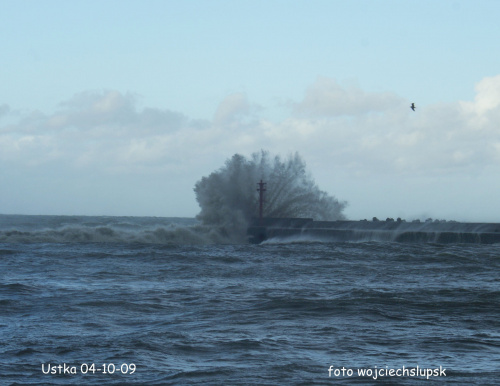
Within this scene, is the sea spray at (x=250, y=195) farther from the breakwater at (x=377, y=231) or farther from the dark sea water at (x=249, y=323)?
the dark sea water at (x=249, y=323)

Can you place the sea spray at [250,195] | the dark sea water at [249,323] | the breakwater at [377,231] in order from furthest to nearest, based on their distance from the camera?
the sea spray at [250,195], the breakwater at [377,231], the dark sea water at [249,323]

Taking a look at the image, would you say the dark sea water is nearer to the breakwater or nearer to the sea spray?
the breakwater

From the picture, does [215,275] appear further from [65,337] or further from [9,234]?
[9,234]

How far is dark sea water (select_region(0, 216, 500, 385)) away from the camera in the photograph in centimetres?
636

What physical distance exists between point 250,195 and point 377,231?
41.0 ft

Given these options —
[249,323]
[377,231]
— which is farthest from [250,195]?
[249,323]

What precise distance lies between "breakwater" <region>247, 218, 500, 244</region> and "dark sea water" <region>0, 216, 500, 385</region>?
10.6 m

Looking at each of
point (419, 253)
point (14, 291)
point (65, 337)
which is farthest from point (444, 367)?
point (419, 253)

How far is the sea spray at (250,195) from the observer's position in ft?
136

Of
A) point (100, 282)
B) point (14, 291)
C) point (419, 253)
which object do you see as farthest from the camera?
point (419, 253)

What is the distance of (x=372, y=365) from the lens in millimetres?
6516

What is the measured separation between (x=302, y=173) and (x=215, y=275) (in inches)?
1174

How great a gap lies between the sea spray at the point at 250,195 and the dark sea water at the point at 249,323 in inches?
907

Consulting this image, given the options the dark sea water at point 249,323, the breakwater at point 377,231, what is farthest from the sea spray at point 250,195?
the dark sea water at point 249,323
